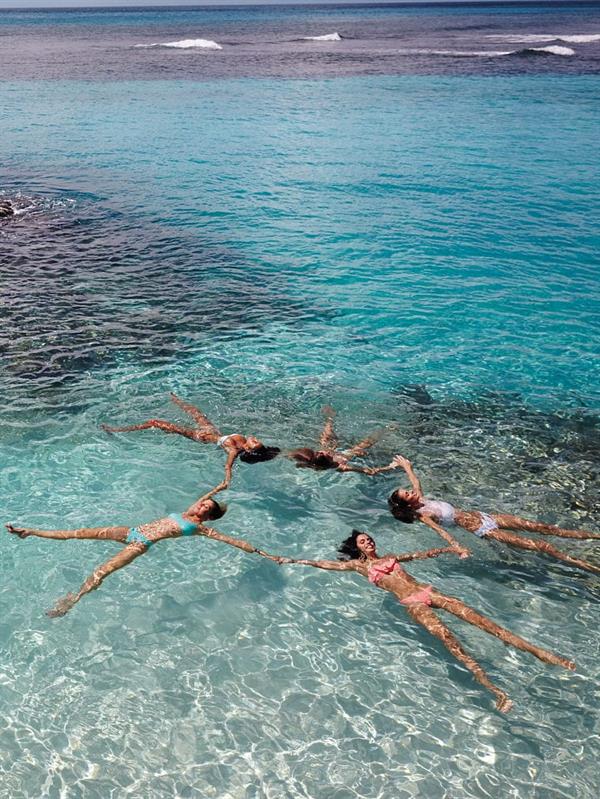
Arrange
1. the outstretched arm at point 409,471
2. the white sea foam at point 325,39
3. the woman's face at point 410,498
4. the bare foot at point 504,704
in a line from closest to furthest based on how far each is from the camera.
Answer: the bare foot at point 504,704
the woman's face at point 410,498
the outstretched arm at point 409,471
the white sea foam at point 325,39

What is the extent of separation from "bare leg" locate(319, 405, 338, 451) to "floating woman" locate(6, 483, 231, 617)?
2.89 metres

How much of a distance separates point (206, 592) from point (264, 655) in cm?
138

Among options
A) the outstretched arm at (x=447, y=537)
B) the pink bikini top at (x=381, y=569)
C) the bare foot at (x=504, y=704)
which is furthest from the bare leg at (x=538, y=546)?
the bare foot at (x=504, y=704)

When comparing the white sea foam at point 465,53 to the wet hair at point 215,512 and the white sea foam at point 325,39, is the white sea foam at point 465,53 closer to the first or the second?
the white sea foam at point 325,39

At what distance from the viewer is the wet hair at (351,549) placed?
10.0 meters

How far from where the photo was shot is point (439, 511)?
10445mm

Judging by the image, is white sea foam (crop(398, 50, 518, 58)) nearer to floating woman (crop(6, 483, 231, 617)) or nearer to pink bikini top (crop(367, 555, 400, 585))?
floating woman (crop(6, 483, 231, 617))

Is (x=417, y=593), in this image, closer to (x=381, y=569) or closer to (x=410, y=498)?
(x=381, y=569)

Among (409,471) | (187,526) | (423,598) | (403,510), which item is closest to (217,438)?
(187,526)

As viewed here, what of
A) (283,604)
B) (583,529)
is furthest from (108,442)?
(583,529)

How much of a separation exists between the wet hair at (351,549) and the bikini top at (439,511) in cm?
108

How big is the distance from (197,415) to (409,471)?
4445 mm

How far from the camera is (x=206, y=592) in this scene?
9586 millimetres

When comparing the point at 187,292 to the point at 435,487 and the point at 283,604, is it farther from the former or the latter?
the point at 283,604
